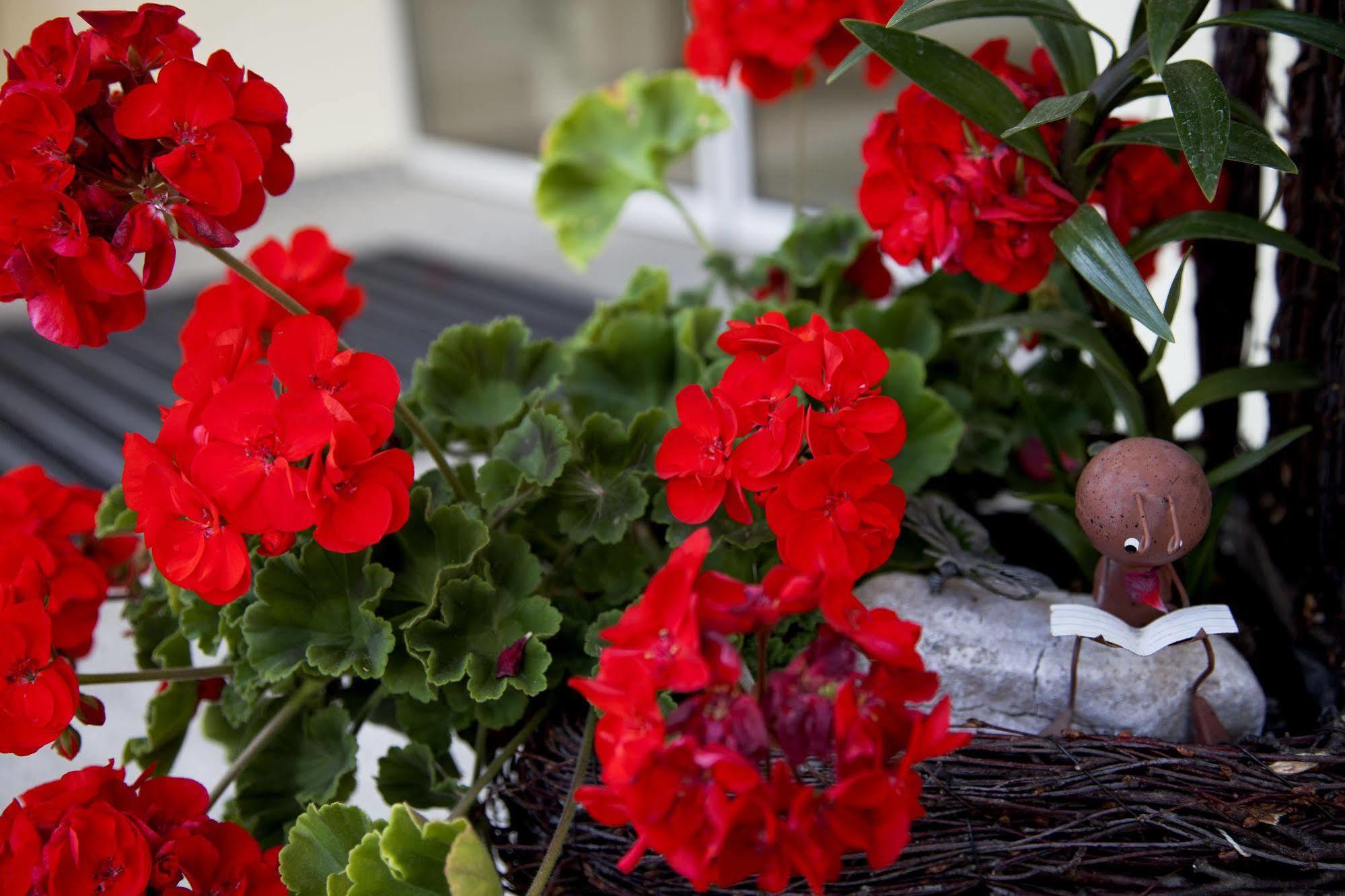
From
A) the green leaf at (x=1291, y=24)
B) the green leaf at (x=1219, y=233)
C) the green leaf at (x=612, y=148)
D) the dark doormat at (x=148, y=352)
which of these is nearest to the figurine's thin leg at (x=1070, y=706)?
the green leaf at (x=1219, y=233)

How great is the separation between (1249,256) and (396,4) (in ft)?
11.5

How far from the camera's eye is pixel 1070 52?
2.65 feet

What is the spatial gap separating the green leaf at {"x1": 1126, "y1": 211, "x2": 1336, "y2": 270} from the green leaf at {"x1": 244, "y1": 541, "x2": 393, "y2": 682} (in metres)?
0.55

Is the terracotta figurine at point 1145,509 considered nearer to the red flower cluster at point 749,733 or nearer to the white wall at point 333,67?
the red flower cluster at point 749,733

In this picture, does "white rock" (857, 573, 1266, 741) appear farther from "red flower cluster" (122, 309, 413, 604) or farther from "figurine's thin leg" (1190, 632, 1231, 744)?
"red flower cluster" (122, 309, 413, 604)

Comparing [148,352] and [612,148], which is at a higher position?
[148,352]

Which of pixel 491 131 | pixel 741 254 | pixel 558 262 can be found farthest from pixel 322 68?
pixel 741 254

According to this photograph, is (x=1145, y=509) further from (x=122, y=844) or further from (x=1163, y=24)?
(x=122, y=844)

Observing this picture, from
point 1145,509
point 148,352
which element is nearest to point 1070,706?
point 1145,509

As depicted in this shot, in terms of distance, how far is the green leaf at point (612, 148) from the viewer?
131 centimetres

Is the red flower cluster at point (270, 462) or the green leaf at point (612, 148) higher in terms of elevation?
the green leaf at point (612, 148)

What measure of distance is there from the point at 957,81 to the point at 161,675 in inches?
24.9

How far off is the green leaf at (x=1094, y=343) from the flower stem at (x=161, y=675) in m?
0.57

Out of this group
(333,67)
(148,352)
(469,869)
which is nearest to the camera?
(469,869)
